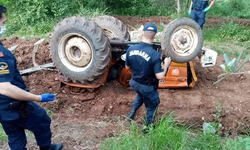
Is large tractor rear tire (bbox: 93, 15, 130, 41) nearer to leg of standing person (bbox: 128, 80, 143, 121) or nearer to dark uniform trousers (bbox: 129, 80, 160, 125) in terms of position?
leg of standing person (bbox: 128, 80, 143, 121)

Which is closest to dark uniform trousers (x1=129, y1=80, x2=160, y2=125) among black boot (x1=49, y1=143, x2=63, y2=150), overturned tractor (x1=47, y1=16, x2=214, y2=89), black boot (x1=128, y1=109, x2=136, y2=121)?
black boot (x1=128, y1=109, x2=136, y2=121)

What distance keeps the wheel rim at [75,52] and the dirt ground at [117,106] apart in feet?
1.77

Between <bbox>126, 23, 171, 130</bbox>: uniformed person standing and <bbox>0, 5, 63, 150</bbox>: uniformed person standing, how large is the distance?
52.0 inches

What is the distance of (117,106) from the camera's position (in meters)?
5.37

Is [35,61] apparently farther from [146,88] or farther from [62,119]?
[146,88]

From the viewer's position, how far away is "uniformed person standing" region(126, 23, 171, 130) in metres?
4.18

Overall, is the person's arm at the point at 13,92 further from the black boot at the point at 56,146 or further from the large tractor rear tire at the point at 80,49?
the large tractor rear tire at the point at 80,49

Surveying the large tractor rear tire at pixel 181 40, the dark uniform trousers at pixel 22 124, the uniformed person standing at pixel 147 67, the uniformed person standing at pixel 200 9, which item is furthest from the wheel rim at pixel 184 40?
the uniformed person standing at pixel 200 9

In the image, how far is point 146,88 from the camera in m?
4.40

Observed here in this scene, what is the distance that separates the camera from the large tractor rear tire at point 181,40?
482 cm

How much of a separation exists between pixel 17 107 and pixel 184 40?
109 inches

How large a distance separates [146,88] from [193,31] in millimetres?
1326

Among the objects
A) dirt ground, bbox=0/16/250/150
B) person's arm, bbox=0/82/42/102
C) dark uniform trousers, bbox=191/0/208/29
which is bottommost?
dirt ground, bbox=0/16/250/150

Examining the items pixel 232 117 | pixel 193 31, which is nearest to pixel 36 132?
pixel 193 31
